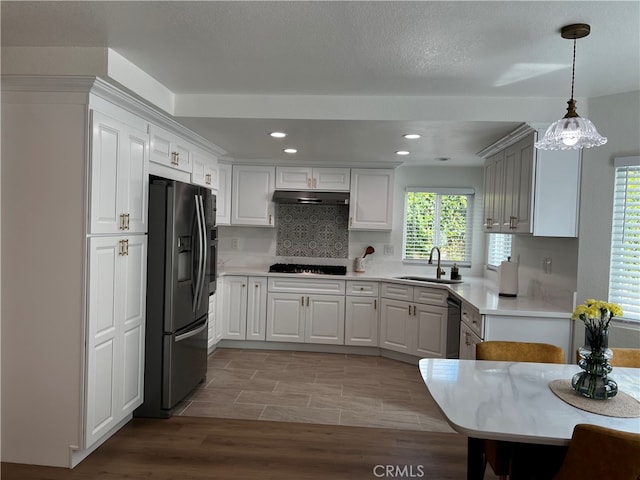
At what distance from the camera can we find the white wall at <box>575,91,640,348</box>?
2.81 metres

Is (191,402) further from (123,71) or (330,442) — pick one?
(123,71)

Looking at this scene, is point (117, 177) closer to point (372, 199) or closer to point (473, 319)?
point (473, 319)

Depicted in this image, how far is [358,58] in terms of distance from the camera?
2373mm

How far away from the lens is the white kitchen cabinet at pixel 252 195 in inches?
200

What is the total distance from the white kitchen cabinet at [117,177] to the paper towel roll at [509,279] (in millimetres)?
2824

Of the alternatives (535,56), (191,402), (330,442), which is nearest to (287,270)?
(191,402)

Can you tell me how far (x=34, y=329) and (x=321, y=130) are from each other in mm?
2352

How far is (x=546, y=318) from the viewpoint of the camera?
290 cm

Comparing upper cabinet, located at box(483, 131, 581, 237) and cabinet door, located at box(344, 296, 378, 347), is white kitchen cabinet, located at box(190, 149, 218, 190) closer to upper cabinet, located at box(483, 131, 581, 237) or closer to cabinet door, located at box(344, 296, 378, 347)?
cabinet door, located at box(344, 296, 378, 347)

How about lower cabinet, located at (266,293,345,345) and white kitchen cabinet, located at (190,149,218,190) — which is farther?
lower cabinet, located at (266,293,345,345)

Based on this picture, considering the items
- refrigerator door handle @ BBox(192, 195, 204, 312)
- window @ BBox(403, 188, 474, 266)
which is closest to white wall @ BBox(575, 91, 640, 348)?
window @ BBox(403, 188, 474, 266)

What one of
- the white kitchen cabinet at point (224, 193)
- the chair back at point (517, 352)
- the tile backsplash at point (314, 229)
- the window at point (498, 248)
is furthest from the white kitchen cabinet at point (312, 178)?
the chair back at point (517, 352)

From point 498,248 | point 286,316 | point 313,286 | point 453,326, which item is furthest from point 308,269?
point 498,248

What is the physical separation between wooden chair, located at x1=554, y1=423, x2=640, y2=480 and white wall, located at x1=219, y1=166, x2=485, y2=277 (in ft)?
12.9
